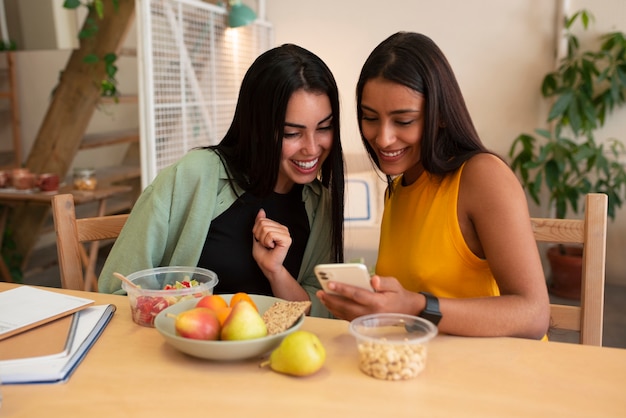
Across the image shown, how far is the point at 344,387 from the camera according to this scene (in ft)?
2.88

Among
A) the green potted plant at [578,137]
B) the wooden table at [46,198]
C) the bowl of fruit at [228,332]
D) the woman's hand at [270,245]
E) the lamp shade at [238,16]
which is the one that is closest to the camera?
the bowl of fruit at [228,332]

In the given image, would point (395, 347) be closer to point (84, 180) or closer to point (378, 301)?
point (378, 301)

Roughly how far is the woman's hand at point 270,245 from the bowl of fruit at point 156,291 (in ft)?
0.61

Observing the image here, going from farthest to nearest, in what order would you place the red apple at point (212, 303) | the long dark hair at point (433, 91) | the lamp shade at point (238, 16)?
the lamp shade at point (238, 16)
the long dark hair at point (433, 91)
the red apple at point (212, 303)

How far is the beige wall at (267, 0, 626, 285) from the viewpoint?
12.0ft

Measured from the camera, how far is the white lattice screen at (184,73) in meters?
2.85

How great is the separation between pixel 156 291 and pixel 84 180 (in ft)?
7.86

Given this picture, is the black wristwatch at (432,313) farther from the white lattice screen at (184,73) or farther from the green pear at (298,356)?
the white lattice screen at (184,73)

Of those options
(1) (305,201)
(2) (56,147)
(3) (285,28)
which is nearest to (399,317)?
(1) (305,201)

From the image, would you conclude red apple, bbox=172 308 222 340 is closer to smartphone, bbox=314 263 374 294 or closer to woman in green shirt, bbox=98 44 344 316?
smartphone, bbox=314 263 374 294

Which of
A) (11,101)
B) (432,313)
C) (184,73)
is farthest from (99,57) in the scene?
(432,313)

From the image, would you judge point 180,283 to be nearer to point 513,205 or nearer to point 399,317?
point 399,317

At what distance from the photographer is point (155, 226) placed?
148 centimetres

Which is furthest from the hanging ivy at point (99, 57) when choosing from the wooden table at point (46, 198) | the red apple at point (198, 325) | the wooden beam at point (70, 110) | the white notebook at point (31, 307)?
the red apple at point (198, 325)
